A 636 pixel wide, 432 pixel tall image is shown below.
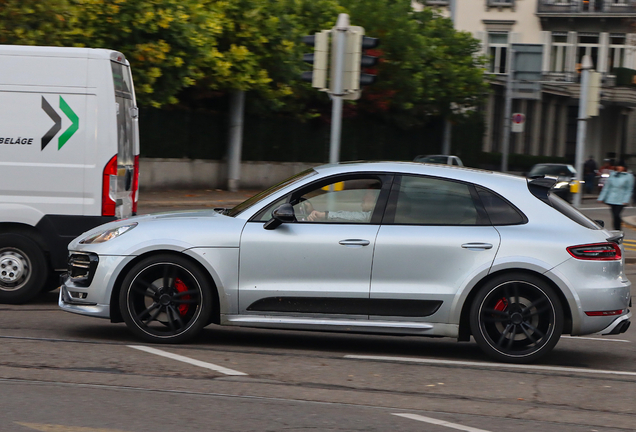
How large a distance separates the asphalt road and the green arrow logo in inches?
65.5

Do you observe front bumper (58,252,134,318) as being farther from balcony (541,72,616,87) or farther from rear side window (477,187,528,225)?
balcony (541,72,616,87)

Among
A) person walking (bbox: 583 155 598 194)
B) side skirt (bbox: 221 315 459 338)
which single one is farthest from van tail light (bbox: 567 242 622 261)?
person walking (bbox: 583 155 598 194)

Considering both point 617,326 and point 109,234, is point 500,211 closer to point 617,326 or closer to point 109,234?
point 617,326

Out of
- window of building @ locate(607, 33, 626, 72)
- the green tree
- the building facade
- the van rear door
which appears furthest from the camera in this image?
window of building @ locate(607, 33, 626, 72)

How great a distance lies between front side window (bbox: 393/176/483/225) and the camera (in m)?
6.95

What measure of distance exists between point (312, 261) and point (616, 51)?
46588mm

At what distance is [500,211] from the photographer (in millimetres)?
6961

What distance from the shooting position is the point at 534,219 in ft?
22.7

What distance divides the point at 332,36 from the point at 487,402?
7538 mm

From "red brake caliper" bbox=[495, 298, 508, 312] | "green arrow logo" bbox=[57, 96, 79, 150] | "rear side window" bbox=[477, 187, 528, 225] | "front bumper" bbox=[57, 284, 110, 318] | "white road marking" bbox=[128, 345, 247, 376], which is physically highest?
"green arrow logo" bbox=[57, 96, 79, 150]

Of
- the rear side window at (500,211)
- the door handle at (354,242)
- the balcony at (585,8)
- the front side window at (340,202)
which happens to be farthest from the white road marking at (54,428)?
the balcony at (585,8)

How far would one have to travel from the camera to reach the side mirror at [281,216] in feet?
22.4

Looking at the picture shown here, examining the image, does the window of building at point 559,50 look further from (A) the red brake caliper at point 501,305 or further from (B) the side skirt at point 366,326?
(B) the side skirt at point 366,326

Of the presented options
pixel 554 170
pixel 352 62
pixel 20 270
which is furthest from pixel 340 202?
pixel 554 170
